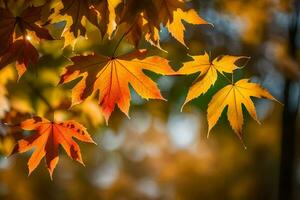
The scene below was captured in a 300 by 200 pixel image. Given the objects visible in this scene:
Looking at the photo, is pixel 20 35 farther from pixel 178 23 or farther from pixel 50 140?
pixel 178 23

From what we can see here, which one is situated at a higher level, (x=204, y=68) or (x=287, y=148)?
(x=204, y=68)

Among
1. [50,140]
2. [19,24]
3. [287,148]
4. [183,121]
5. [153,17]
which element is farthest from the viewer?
[183,121]

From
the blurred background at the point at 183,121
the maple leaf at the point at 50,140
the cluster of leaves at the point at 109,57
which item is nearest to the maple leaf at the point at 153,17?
the cluster of leaves at the point at 109,57

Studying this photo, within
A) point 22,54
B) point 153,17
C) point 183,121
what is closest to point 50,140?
point 22,54

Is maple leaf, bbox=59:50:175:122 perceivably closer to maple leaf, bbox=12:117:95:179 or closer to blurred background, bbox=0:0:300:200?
maple leaf, bbox=12:117:95:179

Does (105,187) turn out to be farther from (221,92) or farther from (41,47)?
(221,92)

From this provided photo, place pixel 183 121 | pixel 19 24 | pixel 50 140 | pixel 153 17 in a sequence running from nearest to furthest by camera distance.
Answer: pixel 153 17 → pixel 19 24 → pixel 50 140 → pixel 183 121

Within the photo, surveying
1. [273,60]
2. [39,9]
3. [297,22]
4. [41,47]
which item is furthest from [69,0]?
[273,60]

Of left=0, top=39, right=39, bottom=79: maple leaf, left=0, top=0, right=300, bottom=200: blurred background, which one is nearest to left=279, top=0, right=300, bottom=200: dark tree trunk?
left=0, top=0, right=300, bottom=200: blurred background
